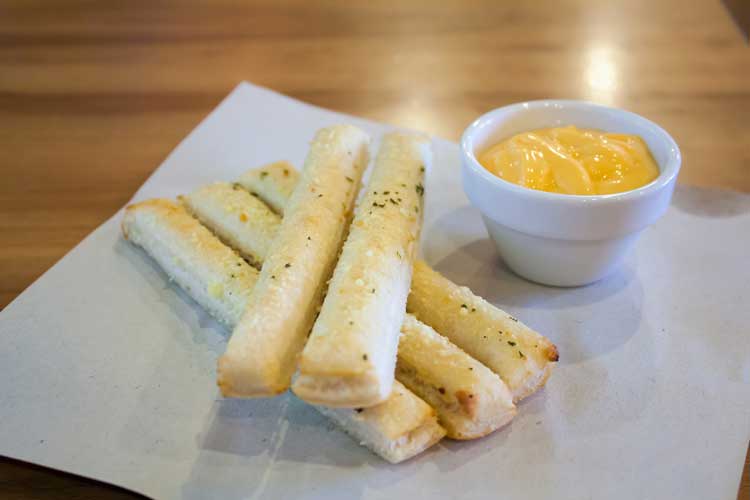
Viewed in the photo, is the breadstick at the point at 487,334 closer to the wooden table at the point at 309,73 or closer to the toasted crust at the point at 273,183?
the toasted crust at the point at 273,183

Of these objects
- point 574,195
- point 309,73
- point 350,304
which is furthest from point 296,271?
point 309,73

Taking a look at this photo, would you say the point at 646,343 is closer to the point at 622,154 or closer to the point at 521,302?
the point at 521,302

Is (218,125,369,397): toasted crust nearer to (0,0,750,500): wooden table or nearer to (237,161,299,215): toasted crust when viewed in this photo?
(237,161,299,215): toasted crust

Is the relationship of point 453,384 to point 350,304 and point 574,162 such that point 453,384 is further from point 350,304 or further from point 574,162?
point 574,162

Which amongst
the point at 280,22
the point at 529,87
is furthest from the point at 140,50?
the point at 529,87

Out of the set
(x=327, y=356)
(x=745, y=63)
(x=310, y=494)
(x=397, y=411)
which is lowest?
(x=745, y=63)

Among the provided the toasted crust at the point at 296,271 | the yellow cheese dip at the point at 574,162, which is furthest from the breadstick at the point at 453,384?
the yellow cheese dip at the point at 574,162
